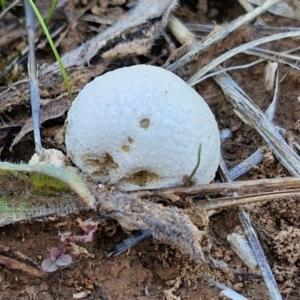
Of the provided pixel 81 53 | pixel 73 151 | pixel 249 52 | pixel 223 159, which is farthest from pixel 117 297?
pixel 249 52

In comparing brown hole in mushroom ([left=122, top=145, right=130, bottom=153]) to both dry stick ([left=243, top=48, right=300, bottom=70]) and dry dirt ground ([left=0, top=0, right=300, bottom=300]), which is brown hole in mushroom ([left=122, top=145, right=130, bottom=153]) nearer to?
dry dirt ground ([left=0, top=0, right=300, bottom=300])

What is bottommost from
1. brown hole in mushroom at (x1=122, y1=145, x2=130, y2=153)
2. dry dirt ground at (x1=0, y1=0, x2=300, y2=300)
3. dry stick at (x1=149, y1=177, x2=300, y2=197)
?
dry dirt ground at (x1=0, y1=0, x2=300, y2=300)

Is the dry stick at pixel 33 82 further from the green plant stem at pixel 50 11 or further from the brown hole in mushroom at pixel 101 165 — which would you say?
the brown hole in mushroom at pixel 101 165

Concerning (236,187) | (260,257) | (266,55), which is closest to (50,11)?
(266,55)

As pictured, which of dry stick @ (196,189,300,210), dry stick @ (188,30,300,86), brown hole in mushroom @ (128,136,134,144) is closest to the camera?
brown hole in mushroom @ (128,136,134,144)

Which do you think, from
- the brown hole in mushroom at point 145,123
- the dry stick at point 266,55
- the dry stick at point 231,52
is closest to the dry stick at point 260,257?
the brown hole in mushroom at point 145,123

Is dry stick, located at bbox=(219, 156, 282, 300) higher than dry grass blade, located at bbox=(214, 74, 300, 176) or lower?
lower

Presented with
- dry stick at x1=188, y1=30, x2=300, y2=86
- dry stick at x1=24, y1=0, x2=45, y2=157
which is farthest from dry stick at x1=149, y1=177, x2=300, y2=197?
dry stick at x1=188, y1=30, x2=300, y2=86
